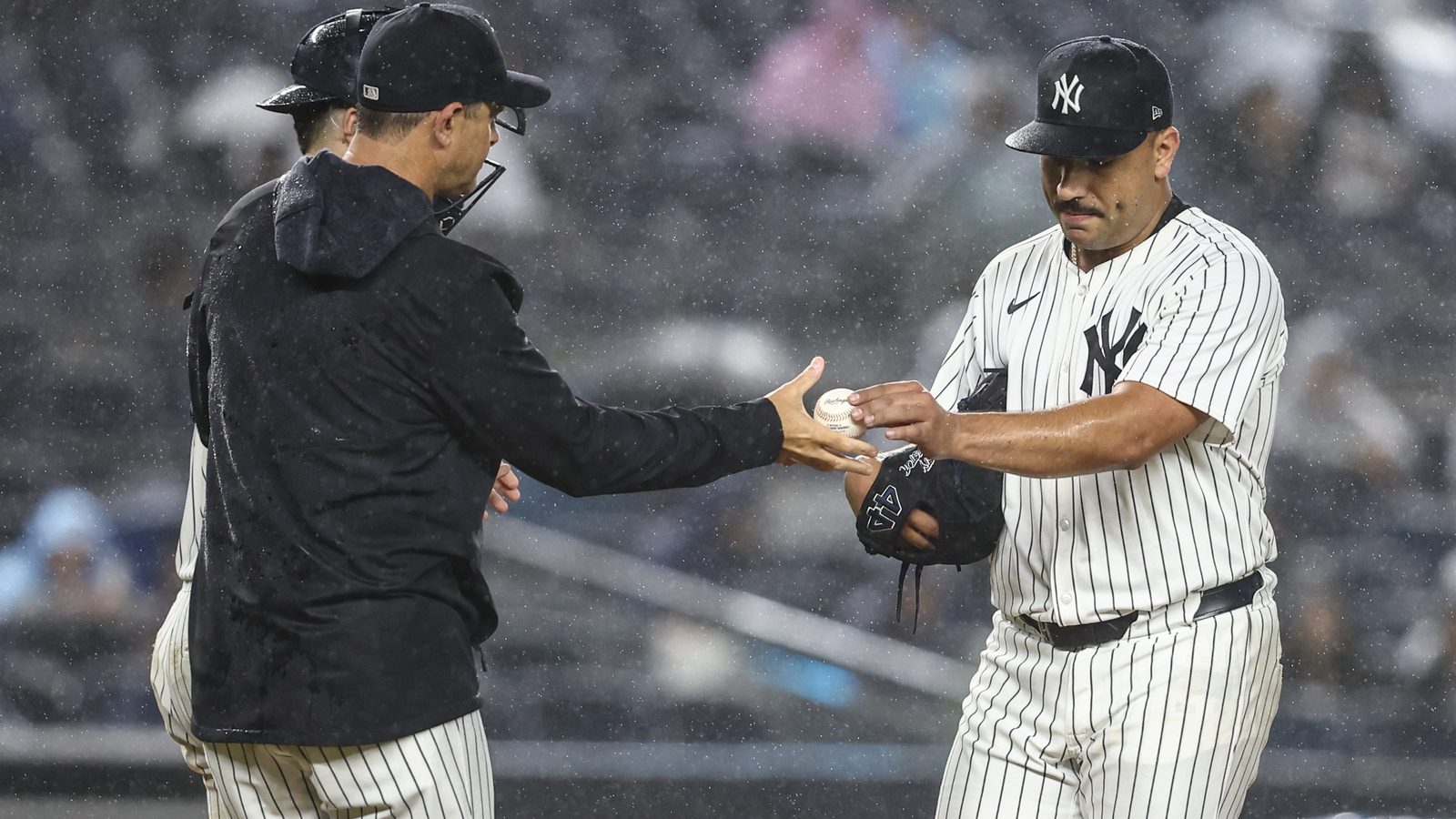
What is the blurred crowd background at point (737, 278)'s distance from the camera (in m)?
4.12

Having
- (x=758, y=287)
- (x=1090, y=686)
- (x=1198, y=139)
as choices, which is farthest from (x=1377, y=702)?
(x=1090, y=686)

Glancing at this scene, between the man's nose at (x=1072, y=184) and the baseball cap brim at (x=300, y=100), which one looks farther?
the baseball cap brim at (x=300, y=100)

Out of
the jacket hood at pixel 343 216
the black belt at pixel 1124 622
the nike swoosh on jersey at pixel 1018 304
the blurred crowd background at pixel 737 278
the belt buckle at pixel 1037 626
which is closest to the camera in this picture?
the jacket hood at pixel 343 216

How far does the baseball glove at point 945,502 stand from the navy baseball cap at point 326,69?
45.1 inches

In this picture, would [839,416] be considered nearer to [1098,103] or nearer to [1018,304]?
[1018,304]

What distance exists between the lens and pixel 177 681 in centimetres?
240

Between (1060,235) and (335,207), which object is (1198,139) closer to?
(1060,235)

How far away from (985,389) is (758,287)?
1944 mm

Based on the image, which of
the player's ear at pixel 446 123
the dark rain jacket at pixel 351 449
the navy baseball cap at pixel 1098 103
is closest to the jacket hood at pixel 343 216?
the dark rain jacket at pixel 351 449

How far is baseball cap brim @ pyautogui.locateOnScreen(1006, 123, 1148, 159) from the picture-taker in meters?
2.12

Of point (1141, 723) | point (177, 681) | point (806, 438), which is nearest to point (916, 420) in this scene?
point (806, 438)

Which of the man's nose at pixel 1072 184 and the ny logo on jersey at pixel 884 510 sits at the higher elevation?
the man's nose at pixel 1072 184

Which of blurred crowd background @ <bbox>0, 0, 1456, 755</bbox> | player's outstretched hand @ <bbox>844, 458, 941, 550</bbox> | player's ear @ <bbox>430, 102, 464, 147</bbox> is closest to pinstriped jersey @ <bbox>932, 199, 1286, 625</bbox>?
player's outstretched hand @ <bbox>844, 458, 941, 550</bbox>

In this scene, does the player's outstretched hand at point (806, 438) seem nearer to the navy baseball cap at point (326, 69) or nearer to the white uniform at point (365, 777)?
the white uniform at point (365, 777)
